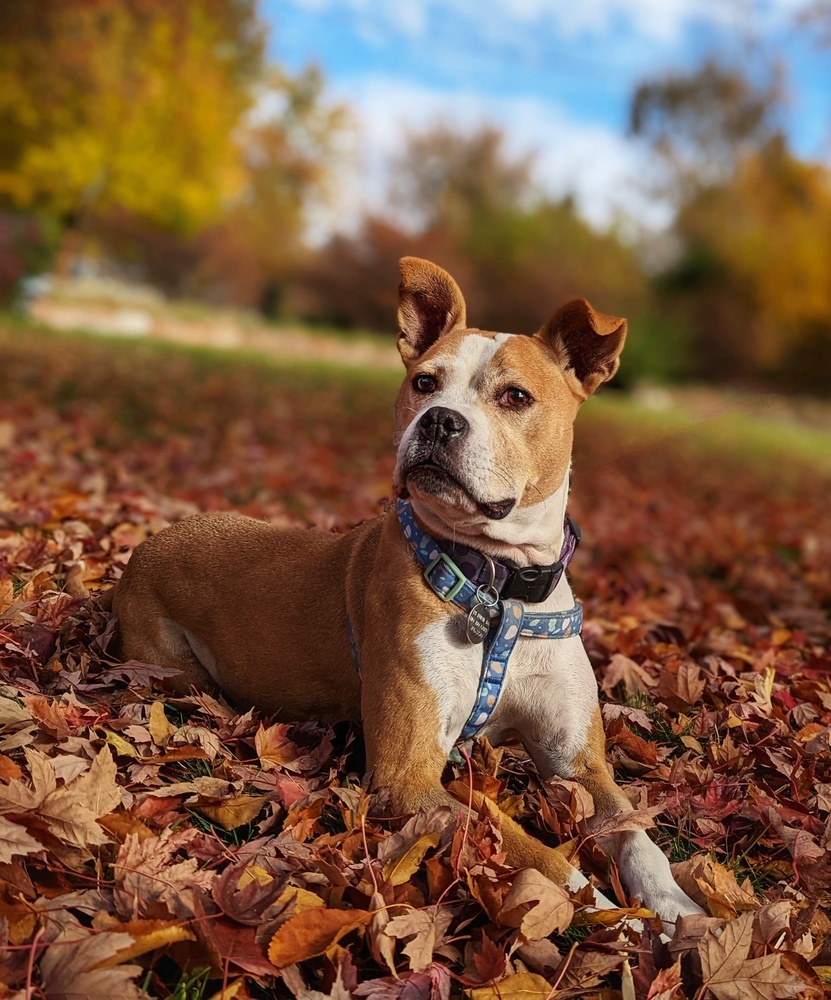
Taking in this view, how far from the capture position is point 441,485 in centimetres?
300

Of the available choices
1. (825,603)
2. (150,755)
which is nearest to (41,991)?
(150,755)

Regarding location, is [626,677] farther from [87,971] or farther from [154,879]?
[87,971]

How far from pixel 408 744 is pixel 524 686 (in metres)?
0.47

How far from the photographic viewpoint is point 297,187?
4188cm

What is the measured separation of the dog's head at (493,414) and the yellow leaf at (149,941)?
1.40 metres

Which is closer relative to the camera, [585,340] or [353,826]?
[353,826]

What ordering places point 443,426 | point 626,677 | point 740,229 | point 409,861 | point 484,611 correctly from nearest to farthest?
point 409,861 < point 443,426 < point 484,611 < point 626,677 < point 740,229

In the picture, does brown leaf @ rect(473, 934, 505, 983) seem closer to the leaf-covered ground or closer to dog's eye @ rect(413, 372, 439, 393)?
the leaf-covered ground

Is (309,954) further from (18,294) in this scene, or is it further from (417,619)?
(18,294)

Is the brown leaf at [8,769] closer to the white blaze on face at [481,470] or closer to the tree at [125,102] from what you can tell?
the white blaze on face at [481,470]

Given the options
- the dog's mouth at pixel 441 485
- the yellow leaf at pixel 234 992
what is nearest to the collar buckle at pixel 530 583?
the dog's mouth at pixel 441 485

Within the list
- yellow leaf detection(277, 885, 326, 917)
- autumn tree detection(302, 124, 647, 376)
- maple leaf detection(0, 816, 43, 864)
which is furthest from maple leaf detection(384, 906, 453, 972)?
autumn tree detection(302, 124, 647, 376)

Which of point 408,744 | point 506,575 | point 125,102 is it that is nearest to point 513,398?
point 506,575

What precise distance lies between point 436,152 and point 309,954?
65.6 meters
